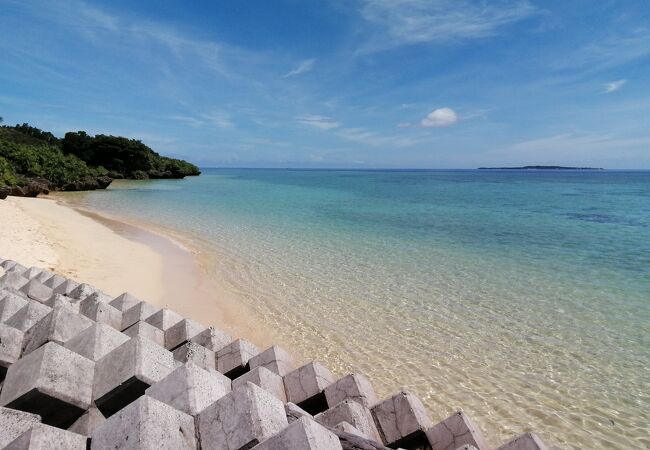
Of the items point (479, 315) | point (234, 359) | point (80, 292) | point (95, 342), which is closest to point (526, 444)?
point (234, 359)

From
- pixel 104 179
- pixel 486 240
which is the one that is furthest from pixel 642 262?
pixel 104 179

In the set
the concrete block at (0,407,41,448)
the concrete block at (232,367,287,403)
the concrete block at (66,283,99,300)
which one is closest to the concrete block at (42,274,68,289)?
the concrete block at (66,283,99,300)

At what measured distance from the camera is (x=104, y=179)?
5359cm

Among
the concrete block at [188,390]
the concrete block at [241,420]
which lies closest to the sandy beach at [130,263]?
Answer: the concrete block at [188,390]

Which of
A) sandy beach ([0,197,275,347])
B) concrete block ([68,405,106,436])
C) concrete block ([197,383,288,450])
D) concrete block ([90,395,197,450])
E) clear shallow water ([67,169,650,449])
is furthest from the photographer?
sandy beach ([0,197,275,347])

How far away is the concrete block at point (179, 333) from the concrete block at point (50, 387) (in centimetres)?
215

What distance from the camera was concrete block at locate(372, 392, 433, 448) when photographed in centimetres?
424

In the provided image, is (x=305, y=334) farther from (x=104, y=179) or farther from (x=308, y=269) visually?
(x=104, y=179)

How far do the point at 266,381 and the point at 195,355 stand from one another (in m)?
1.34

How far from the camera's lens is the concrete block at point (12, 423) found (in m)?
2.88

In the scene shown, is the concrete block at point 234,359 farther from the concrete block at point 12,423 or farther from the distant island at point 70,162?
the distant island at point 70,162

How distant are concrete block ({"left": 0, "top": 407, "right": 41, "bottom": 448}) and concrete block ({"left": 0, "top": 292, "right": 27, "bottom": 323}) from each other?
2.94 m

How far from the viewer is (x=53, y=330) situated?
4559mm

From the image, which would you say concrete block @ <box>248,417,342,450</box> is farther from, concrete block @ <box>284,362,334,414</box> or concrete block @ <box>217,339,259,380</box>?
concrete block @ <box>217,339,259,380</box>
